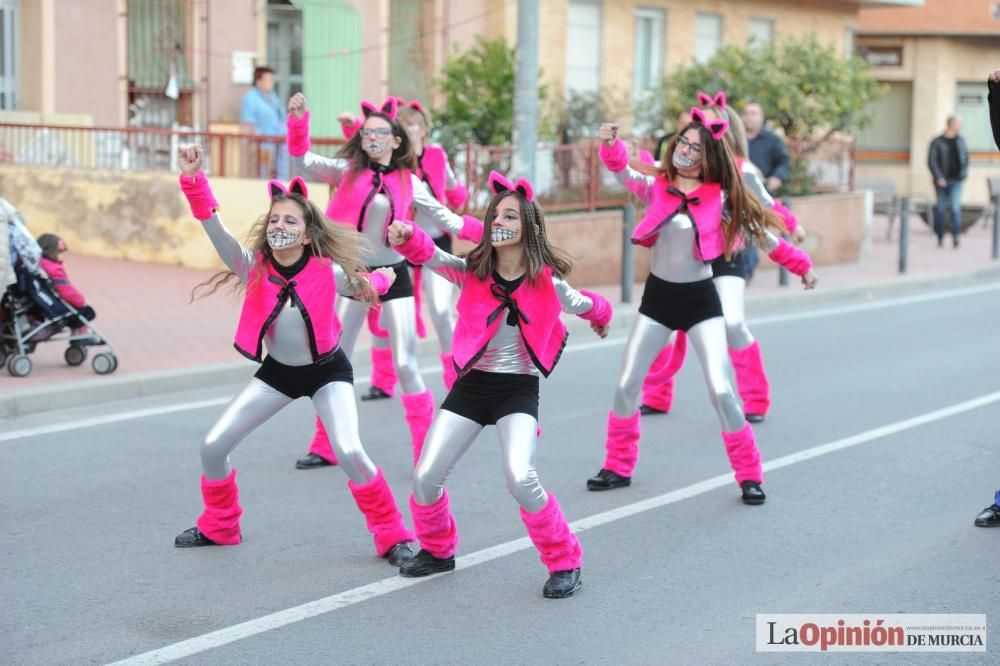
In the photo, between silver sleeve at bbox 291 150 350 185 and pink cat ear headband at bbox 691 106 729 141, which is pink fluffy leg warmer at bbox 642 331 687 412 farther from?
silver sleeve at bbox 291 150 350 185

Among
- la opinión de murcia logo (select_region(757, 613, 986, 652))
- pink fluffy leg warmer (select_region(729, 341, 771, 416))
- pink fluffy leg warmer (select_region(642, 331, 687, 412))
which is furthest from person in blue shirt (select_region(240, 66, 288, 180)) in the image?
la opinión de murcia logo (select_region(757, 613, 986, 652))

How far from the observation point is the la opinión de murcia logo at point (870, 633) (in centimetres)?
532

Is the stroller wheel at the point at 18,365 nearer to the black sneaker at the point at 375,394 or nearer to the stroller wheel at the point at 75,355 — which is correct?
the stroller wheel at the point at 75,355

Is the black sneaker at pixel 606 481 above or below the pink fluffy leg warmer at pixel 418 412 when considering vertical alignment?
below

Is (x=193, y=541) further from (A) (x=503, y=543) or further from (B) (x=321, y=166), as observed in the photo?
(B) (x=321, y=166)

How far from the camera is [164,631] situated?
17.5ft

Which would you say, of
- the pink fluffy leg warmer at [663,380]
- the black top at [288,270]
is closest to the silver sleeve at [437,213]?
the black top at [288,270]

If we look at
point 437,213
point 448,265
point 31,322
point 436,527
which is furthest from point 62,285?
point 436,527

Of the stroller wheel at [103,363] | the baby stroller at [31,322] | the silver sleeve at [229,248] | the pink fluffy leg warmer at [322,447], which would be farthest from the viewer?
the stroller wheel at [103,363]

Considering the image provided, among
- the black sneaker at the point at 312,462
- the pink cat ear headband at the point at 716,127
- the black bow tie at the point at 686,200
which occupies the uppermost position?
the pink cat ear headband at the point at 716,127

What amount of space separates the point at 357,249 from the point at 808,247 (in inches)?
550

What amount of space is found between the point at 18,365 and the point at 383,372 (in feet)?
8.13

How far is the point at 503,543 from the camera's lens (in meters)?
6.57

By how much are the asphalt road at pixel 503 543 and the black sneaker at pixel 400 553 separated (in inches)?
2.2
